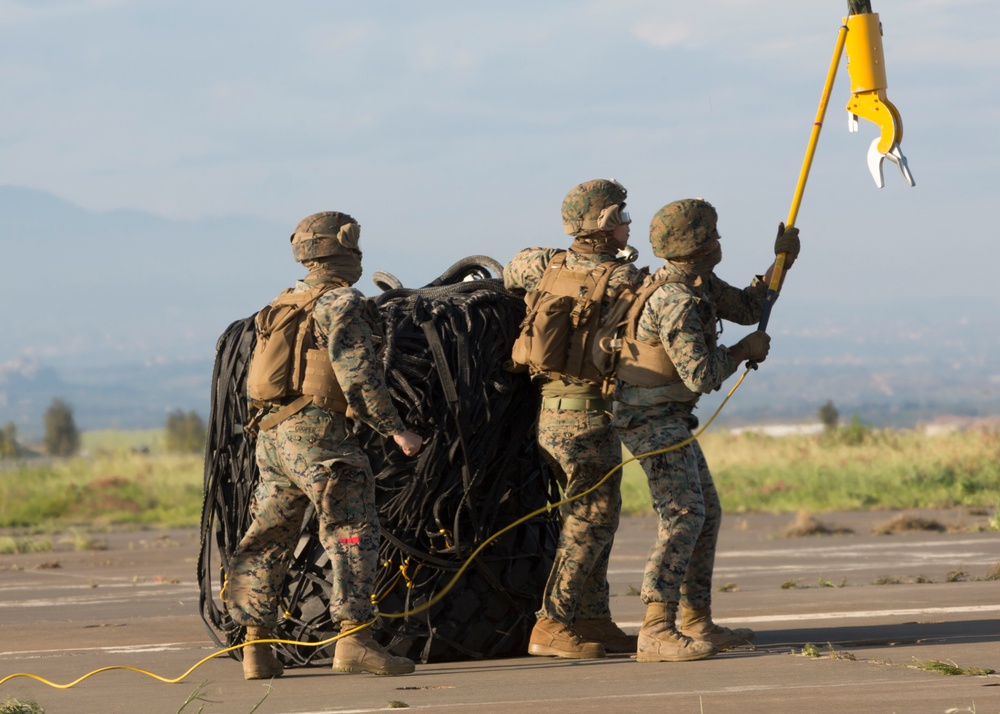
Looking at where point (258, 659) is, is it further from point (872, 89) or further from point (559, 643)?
point (872, 89)

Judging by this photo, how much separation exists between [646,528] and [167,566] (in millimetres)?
7400

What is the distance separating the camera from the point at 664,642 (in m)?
8.64

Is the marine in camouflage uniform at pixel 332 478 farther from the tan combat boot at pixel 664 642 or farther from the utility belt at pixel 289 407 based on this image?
the tan combat boot at pixel 664 642

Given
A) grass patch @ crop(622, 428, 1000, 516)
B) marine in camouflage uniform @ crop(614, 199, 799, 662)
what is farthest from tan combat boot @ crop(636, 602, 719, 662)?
grass patch @ crop(622, 428, 1000, 516)

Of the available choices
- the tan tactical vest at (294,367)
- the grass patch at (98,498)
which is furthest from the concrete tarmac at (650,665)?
the grass patch at (98,498)

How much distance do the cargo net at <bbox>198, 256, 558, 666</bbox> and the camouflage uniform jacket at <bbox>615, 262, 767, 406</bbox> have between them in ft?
2.65

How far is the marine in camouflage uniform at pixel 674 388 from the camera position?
27.9 feet

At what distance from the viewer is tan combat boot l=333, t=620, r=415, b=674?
8.45m

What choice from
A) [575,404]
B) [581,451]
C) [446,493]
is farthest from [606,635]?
[575,404]

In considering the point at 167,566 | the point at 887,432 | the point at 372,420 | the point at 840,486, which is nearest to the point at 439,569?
the point at 372,420

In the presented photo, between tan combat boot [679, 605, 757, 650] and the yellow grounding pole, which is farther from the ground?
the yellow grounding pole

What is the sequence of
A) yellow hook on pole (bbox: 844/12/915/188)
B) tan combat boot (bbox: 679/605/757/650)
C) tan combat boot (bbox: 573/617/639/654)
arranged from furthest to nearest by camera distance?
yellow hook on pole (bbox: 844/12/915/188)
tan combat boot (bbox: 573/617/639/654)
tan combat boot (bbox: 679/605/757/650)

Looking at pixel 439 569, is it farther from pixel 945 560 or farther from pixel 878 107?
pixel 945 560

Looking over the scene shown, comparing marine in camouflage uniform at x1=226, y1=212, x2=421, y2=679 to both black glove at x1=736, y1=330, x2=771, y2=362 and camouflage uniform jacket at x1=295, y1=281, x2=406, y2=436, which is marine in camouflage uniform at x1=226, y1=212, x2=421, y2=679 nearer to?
camouflage uniform jacket at x1=295, y1=281, x2=406, y2=436
